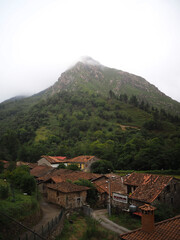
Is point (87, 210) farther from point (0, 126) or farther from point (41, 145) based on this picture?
point (0, 126)

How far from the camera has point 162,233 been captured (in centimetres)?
1291

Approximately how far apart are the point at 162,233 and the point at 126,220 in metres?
12.3

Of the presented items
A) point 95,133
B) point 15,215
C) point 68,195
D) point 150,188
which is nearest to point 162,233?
point 15,215

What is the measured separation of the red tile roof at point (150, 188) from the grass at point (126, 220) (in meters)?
2.40

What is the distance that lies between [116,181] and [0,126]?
4851 inches

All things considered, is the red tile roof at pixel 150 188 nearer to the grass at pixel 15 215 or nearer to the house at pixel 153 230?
the house at pixel 153 230

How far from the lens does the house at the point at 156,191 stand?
82.1 feet

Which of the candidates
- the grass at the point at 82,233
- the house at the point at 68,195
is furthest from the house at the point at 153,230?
the house at the point at 68,195

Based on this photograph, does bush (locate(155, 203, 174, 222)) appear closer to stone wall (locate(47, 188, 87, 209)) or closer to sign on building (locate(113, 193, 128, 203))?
sign on building (locate(113, 193, 128, 203))

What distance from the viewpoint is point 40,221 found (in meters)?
19.5

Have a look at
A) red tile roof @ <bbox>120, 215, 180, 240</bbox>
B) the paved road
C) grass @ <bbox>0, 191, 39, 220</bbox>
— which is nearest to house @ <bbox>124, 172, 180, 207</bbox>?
the paved road

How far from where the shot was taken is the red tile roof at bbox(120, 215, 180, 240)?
12481mm

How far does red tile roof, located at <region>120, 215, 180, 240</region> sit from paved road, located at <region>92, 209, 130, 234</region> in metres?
8.65

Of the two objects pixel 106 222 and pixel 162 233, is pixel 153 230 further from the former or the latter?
pixel 106 222
